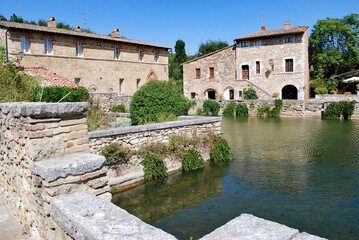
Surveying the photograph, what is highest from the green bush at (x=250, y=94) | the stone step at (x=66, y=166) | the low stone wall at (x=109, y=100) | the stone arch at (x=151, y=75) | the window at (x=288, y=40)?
the window at (x=288, y=40)

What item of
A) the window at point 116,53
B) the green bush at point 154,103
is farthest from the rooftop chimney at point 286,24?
the green bush at point 154,103

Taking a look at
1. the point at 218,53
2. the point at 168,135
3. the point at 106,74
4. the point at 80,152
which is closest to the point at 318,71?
the point at 218,53

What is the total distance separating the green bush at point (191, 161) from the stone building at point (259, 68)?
19275 millimetres

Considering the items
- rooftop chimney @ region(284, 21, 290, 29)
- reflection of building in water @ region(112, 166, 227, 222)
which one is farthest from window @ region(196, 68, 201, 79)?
reflection of building in water @ region(112, 166, 227, 222)

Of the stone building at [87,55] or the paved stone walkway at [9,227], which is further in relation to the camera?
the stone building at [87,55]

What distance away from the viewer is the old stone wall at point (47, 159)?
3.23m

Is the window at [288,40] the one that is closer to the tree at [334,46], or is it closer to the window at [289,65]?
the window at [289,65]

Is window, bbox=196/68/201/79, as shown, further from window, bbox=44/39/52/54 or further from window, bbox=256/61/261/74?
window, bbox=44/39/52/54

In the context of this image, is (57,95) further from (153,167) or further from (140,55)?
(140,55)

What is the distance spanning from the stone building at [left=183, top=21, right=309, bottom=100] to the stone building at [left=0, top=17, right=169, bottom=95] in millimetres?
4694

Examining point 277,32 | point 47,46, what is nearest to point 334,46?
point 277,32

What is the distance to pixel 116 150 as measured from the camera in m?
7.61

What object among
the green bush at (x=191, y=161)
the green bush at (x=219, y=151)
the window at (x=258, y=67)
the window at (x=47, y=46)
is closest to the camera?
the green bush at (x=191, y=161)

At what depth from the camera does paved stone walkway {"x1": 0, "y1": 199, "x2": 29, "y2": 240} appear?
155 inches
